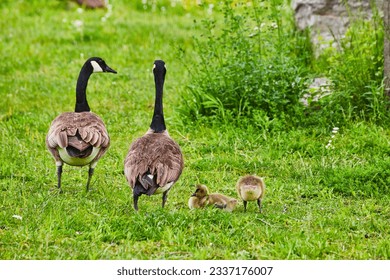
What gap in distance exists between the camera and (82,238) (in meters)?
6.33

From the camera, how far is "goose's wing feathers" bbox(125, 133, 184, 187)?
635 centimetres

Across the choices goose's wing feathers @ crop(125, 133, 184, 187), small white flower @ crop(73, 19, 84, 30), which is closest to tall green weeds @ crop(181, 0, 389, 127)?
goose's wing feathers @ crop(125, 133, 184, 187)

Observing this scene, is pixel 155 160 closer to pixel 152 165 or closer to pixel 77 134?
pixel 152 165

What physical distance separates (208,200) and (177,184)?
3.33 ft

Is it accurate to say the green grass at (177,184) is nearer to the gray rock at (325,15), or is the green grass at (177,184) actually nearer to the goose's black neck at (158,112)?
the goose's black neck at (158,112)

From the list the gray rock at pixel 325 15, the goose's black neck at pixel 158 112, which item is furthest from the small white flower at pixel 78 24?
the goose's black neck at pixel 158 112

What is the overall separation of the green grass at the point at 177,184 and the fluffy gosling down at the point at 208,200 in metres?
0.12

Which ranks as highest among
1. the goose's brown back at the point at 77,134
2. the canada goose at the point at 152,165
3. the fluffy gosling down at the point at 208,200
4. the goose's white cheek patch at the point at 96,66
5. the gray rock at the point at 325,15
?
the gray rock at the point at 325,15

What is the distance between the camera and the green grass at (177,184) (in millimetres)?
6227

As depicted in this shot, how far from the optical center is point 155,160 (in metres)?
6.43

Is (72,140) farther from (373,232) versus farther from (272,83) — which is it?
(272,83)

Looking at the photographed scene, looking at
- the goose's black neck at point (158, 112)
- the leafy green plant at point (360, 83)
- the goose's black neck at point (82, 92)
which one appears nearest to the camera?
the goose's black neck at point (158, 112)

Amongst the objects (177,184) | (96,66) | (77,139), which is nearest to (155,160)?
(77,139)
